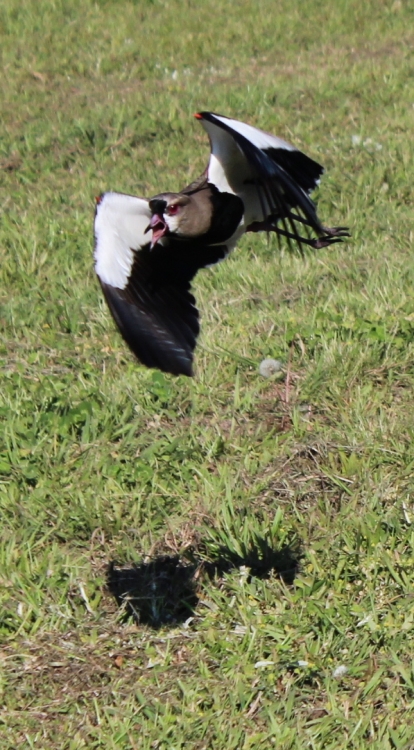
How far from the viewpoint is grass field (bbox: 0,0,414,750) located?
296 centimetres

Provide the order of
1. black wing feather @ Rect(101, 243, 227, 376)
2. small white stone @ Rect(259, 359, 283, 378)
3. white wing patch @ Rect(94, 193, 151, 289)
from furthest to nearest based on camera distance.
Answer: small white stone @ Rect(259, 359, 283, 378) < white wing patch @ Rect(94, 193, 151, 289) < black wing feather @ Rect(101, 243, 227, 376)

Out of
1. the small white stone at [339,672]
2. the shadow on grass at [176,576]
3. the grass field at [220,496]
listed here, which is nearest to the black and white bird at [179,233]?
the grass field at [220,496]

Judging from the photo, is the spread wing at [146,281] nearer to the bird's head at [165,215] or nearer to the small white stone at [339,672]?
the bird's head at [165,215]

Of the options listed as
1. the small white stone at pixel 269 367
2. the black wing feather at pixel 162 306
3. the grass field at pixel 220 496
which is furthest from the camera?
the small white stone at pixel 269 367

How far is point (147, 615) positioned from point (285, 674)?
1.71 feet

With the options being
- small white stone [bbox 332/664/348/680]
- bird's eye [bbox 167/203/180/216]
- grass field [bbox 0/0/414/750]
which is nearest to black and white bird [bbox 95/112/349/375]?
bird's eye [bbox 167/203/180/216]

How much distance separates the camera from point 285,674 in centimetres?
300

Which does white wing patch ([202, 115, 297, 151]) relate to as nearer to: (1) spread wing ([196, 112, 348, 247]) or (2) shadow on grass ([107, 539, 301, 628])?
(1) spread wing ([196, 112, 348, 247])

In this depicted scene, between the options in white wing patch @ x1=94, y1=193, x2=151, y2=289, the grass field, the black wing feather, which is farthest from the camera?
white wing patch @ x1=94, y1=193, x2=151, y2=289

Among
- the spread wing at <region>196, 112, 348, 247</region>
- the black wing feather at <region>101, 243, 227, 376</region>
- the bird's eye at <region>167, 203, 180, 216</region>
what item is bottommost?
the black wing feather at <region>101, 243, 227, 376</region>

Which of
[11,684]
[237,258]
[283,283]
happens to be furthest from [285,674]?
[237,258]

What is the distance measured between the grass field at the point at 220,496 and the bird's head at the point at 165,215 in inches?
31.0

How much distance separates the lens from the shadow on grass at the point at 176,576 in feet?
10.8

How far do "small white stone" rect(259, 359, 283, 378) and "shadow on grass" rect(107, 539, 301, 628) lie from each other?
0.88 m
